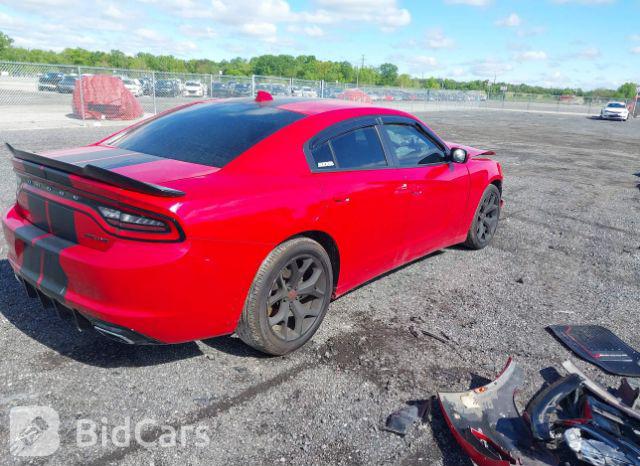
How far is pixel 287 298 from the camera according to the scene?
312cm

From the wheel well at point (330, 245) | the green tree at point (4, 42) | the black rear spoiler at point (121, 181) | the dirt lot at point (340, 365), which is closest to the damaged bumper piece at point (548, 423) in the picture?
the dirt lot at point (340, 365)

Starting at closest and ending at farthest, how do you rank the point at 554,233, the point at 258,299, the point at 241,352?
the point at 258,299
the point at 241,352
the point at 554,233

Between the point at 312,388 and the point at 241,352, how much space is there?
597 mm

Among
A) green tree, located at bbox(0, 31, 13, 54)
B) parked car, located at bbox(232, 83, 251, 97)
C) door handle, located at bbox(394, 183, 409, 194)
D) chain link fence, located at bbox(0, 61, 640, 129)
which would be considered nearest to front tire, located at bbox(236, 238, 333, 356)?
door handle, located at bbox(394, 183, 409, 194)

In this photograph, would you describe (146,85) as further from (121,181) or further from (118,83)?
(121,181)

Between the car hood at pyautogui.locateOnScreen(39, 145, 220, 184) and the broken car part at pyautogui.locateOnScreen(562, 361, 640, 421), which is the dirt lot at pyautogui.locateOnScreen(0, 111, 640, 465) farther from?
the car hood at pyautogui.locateOnScreen(39, 145, 220, 184)

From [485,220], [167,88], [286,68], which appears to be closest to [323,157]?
[485,220]

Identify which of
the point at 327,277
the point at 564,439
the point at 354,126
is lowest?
the point at 564,439

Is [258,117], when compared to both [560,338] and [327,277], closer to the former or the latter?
[327,277]

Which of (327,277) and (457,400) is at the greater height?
(327,277)

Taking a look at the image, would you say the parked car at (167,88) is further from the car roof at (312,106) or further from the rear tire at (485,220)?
the car roof at (312,106)

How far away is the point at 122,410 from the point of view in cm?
261

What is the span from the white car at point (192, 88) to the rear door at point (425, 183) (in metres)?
21.3

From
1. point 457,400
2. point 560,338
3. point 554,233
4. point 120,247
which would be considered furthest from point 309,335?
point 554,233
